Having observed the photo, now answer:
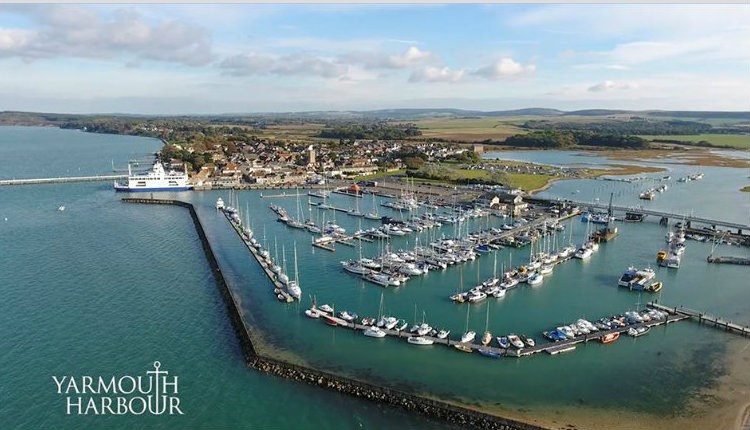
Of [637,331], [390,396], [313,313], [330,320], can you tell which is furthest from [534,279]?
[390,396]

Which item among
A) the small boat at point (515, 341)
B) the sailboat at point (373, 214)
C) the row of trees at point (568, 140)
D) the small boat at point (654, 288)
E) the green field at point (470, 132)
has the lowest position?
the small boat at point (515, 341)

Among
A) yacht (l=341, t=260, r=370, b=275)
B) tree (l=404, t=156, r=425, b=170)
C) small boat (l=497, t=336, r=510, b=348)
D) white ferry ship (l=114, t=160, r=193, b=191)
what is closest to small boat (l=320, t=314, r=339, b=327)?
yacht (l=341, t=260, r=370, b=275)

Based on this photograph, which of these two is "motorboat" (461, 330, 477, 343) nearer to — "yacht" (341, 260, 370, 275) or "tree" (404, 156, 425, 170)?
"yacht" (341, 260, 370, 275)

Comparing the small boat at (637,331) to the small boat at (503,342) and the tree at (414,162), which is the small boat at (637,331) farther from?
the tree at (414,162)

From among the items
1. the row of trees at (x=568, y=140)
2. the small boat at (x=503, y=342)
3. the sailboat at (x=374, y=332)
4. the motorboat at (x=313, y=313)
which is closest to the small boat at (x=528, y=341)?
the small boat at (x=503, y=342)

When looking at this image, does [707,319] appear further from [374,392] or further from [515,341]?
[374,392]

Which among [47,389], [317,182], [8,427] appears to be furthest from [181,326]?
[317,182]
